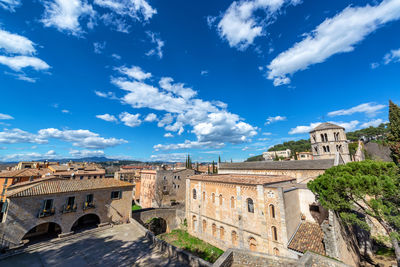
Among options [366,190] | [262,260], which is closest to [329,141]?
[366,190]

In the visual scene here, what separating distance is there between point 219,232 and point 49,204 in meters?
19.8

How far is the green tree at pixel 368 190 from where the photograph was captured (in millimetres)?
11328

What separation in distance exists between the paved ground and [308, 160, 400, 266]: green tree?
44.8 feet

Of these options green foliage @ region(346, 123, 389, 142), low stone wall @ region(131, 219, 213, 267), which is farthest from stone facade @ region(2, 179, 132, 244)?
green foliage @ region(346, 123, 389, 142)

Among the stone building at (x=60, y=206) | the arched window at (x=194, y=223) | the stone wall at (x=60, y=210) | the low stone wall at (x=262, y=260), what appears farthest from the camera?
the arched window at (x=194, y=223)

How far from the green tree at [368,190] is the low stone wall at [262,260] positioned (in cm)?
484

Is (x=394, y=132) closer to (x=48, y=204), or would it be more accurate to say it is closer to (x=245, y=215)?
(x=245, y=215)

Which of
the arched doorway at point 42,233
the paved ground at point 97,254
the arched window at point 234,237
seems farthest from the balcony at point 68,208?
the arched window at point 234,237

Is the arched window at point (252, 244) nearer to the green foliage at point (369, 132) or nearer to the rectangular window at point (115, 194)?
the rectangular window at point (115, 194)

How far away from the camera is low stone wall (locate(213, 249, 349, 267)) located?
9.61 meters

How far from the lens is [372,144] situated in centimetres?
4716

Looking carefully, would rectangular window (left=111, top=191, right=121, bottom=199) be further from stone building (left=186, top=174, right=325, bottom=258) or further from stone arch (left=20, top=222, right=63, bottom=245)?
stone building (left=186, top=174, right=325, bottom=258)

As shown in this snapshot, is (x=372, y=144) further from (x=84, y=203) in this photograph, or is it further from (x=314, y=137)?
(x=84, y=203)

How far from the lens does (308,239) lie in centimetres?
1592
